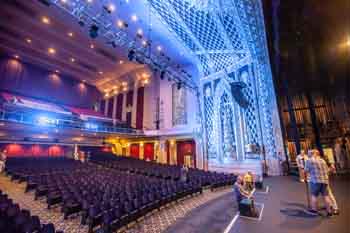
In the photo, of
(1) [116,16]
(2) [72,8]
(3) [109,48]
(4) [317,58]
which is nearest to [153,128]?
(3) [109,48]

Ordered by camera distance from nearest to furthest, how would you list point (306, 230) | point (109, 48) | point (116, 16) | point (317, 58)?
1. point (306, 230)
2. point (317, 58)
3. point (116, 16)
4. point (109, 48)

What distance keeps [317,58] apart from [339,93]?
2983 millimetres

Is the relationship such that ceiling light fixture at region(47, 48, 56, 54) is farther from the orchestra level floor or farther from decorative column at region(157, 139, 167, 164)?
the orchestra level floor

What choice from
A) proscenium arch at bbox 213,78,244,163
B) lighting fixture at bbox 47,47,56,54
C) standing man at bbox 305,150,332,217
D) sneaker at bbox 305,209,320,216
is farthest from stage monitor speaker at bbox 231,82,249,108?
lighting fixture at bbox 47,47,56,54

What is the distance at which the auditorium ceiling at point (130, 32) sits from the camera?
9398 mm

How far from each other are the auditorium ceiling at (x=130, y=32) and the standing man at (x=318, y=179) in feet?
22.3

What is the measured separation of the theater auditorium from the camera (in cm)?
441

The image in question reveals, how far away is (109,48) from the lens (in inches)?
593

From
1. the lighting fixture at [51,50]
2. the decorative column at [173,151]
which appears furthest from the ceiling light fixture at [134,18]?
the decorative column at [173,151]

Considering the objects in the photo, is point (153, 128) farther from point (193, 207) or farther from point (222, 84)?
point (193, 207)

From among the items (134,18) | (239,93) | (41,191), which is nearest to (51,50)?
(134,18)

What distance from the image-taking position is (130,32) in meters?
13.2

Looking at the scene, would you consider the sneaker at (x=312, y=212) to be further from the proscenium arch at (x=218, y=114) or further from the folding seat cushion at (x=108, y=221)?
the proscenium arch at (x=218, y=114)

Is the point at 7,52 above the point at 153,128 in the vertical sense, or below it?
above
